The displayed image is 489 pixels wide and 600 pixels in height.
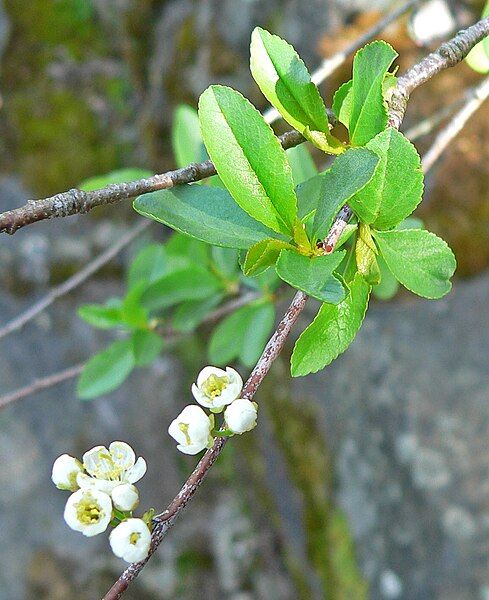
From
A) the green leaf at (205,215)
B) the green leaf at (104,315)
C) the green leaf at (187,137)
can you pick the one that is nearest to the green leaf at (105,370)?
the green leaf at (104,315)

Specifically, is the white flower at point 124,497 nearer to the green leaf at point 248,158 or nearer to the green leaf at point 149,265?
the green leaf at point 248,158

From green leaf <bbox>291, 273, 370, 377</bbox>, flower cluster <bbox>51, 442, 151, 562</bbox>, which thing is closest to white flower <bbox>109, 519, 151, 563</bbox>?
flower cluster <bbox>51, 442, 151, 562</bbox>

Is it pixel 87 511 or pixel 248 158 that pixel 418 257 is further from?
pixel 87 511

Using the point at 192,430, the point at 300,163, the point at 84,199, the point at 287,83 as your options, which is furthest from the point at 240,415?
the point at 300,163

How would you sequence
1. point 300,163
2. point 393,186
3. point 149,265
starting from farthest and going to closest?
point 149,265
point 300,163
point 393,186

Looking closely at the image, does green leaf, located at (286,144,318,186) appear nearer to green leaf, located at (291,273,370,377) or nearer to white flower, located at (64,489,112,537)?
green leaf, located at (291,273,370,377)

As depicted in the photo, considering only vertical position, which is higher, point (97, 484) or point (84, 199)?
point (84, 199)
